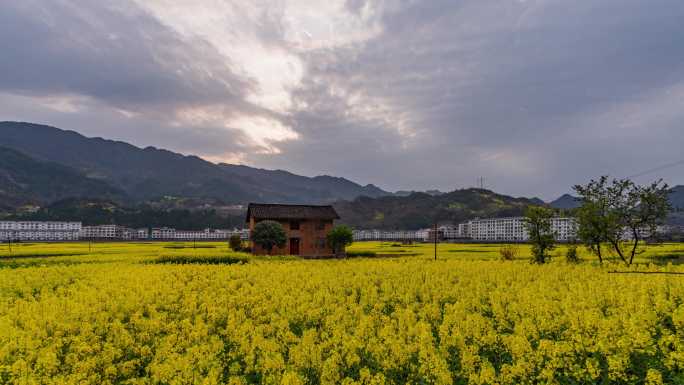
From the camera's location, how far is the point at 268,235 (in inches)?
1871

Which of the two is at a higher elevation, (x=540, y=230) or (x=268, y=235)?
(x=540, y=230)

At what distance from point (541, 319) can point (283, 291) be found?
9652 millimetres

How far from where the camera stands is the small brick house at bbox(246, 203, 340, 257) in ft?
179

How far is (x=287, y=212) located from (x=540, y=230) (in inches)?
1332

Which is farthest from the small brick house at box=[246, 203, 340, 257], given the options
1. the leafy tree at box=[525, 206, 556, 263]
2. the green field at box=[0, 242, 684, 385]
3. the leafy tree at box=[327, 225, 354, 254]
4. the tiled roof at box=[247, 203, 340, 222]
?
the green field at box=[0, 242, 684, 385]

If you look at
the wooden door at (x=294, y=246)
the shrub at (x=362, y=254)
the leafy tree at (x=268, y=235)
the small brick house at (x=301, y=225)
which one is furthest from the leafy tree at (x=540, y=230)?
the wooden door at (x=294, y=246)

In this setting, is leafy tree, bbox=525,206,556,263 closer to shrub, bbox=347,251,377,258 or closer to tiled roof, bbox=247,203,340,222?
shrub, bbox=347,251,377,258

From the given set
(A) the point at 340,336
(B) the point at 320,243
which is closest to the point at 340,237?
(B) the point at 320,243

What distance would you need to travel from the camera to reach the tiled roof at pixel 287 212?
54438 millimetres

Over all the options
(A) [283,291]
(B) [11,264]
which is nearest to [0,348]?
(A) [283,291]

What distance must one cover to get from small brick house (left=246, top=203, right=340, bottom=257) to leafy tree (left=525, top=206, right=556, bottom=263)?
28.3 meters

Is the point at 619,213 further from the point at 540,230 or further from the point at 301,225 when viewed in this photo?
the point at 301,225

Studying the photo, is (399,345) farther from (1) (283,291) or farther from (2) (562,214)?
(2) (562,214)

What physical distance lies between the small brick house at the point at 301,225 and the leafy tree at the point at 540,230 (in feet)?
92.9
